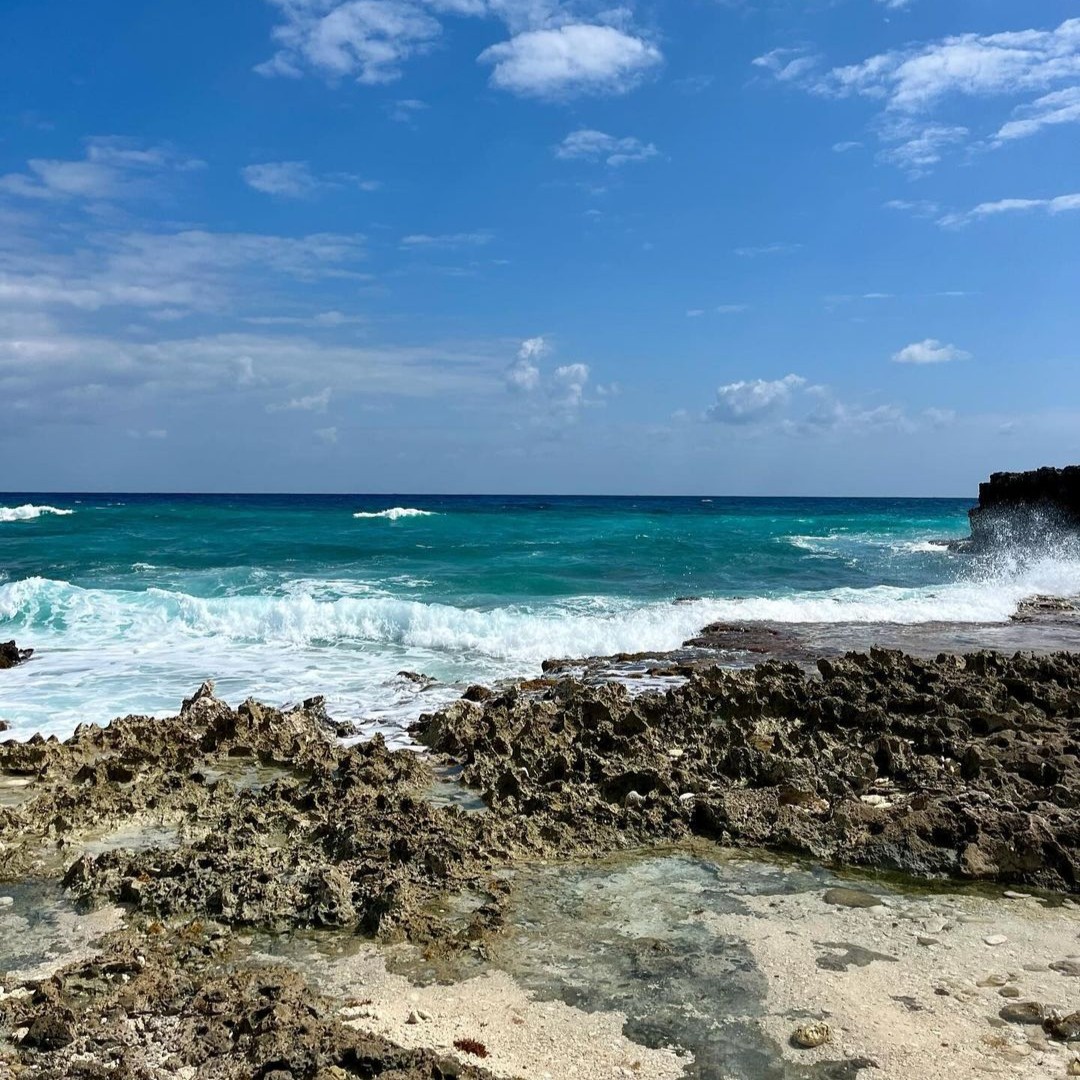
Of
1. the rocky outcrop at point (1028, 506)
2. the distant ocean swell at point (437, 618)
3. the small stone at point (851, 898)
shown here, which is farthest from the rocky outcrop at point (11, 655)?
the rocky outcrop at point (1028, 506)

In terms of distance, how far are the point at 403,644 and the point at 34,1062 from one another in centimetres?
1051

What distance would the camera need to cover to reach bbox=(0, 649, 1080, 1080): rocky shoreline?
11.1ft

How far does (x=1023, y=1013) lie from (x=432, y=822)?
321 centimetres

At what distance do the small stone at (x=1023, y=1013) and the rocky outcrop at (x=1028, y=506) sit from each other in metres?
33.1

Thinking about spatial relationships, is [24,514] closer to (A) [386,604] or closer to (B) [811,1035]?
(A) [386,604]

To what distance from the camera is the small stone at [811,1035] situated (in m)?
3.32

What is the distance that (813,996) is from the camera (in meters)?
3.66

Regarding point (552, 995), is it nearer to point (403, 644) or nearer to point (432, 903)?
point (432, 903)

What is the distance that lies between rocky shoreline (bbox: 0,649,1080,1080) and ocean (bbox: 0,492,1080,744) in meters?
1.80

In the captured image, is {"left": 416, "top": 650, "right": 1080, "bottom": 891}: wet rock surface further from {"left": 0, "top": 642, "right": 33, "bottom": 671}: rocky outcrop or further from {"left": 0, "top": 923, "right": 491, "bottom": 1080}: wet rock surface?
{"left": 0, "top": 642, "right": 33, "bottom": 671}: rocky outcrop

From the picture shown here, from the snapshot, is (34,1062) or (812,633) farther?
(812,633)

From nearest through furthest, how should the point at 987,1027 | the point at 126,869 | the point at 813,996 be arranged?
the point at 987,1027 < the point at 813,996 < the point at 126,869

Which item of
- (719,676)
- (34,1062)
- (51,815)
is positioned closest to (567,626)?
(719,676)

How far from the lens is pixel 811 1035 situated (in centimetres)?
335
